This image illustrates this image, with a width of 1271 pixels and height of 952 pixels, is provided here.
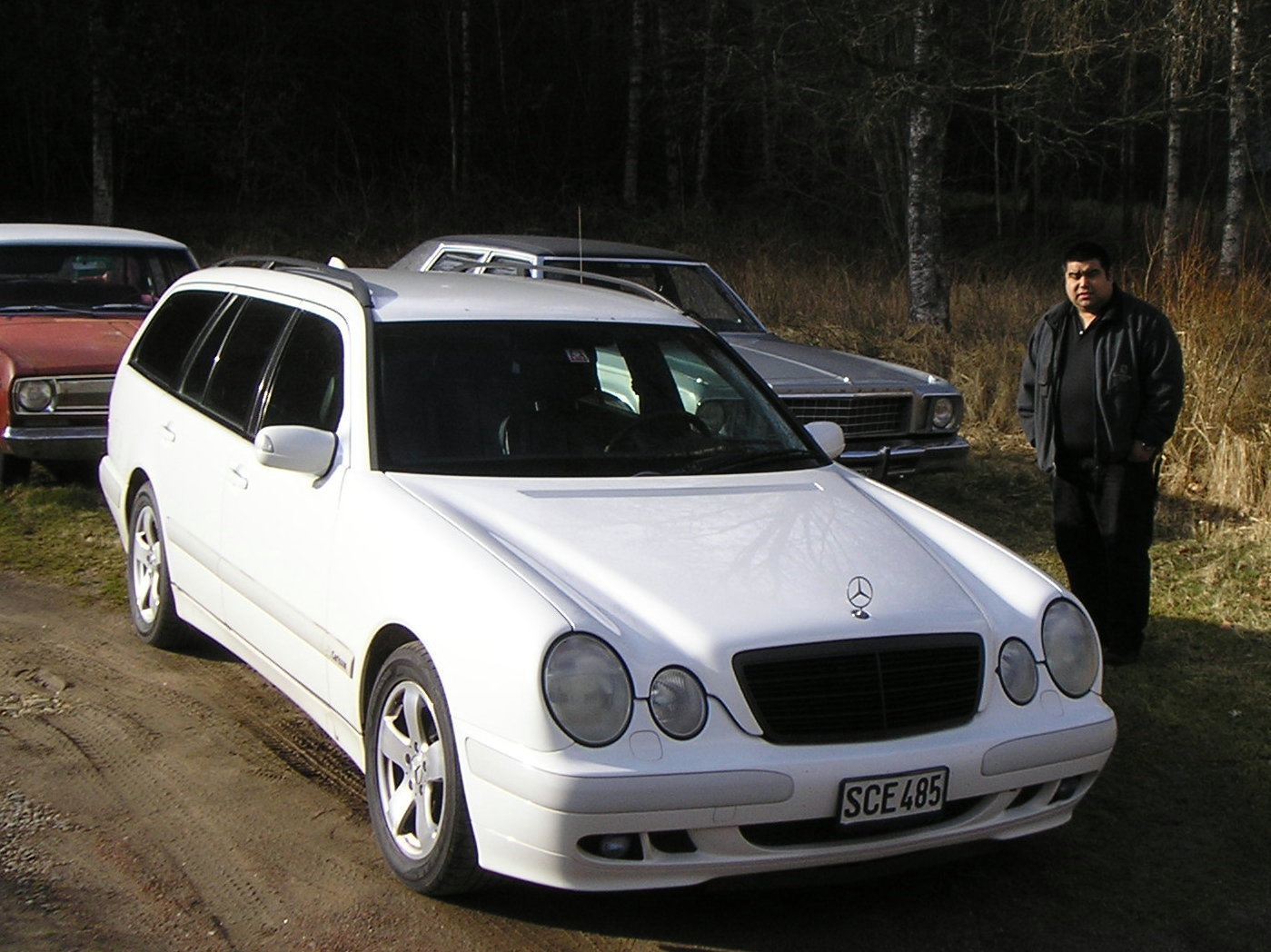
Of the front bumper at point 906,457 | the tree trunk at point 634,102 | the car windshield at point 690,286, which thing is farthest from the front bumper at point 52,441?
the tree trunk at point 634,102

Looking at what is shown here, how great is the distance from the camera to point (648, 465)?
4941 millimetres

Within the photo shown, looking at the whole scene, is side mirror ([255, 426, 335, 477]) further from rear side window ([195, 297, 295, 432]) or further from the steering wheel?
the steering wheel

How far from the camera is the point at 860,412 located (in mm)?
9016

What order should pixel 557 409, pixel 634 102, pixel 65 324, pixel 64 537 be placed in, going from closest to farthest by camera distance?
pixel 557 409 < pixel 64 537 < pixel 65 324 < pixel 634 102

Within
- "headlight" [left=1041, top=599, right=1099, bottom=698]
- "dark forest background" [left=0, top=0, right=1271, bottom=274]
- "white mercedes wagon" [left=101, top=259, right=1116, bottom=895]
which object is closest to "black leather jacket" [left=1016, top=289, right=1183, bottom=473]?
"white mercedes wagon" [left=101, top=259, right=1116, bottom=895]

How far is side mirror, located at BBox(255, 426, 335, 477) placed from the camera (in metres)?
4.67

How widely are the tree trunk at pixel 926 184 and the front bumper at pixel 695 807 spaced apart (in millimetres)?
11792

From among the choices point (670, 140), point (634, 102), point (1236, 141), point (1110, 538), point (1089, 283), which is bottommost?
point (1110, 538)

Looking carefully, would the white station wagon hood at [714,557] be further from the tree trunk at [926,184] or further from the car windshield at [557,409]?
the tree trunk at [926,184]

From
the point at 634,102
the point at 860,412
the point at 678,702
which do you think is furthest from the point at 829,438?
the point at 634,102

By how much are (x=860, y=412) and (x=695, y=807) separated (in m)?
5.66

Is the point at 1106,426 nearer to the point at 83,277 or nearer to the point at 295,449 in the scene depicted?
the point at 295,449

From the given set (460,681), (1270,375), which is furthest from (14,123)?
(460,681)

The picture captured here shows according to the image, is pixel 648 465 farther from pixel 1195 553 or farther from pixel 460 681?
pixel 1195 553
